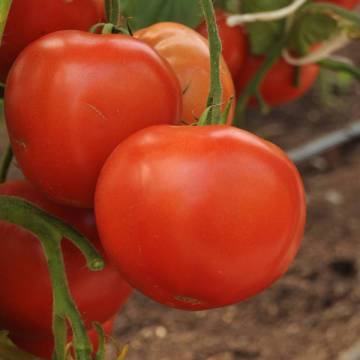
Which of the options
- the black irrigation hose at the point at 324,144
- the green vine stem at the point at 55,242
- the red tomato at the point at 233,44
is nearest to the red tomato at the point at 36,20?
the green vine stem at the point at 55,242

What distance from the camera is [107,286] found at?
0.69 meters

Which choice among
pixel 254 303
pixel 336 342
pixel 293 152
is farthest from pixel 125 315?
pixel 293 152

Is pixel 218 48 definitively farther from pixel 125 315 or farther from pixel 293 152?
pixel 293 152

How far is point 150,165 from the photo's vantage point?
508mm

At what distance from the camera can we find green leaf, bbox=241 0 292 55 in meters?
1.14

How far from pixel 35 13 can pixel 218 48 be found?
0.46 ft

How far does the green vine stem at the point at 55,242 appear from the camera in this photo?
1.96 feet

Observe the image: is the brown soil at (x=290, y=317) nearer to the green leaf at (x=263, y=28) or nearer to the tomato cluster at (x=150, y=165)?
the green leaf at (x=263, y=28)

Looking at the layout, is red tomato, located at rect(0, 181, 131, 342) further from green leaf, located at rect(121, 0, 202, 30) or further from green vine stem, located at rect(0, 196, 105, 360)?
green leaf, located at rect(121, 0, 202, 30)

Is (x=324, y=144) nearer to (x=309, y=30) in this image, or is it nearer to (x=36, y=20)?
(x=309, y=30)

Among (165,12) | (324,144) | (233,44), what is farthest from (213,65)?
(324,144)

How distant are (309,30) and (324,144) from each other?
1704 mm

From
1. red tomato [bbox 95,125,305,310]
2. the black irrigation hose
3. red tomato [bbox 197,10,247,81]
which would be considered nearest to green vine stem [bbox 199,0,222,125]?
red tomato [bbox 95,125,305,310]

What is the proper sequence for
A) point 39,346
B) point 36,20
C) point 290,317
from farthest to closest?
point 290,317 < point 39,346 < point 36,20
